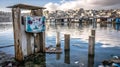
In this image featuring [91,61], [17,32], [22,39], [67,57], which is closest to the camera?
[17,32]

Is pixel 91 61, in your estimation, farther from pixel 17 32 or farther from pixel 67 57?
pixel 17 32

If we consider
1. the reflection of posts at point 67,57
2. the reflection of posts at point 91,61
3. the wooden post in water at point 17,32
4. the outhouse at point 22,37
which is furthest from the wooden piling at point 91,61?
the wooden post in water at point 17,32

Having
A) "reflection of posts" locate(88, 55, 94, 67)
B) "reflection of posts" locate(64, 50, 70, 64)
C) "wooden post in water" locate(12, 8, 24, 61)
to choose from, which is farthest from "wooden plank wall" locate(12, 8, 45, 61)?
"reflection of posts" locate(88, 55, 94, 67)

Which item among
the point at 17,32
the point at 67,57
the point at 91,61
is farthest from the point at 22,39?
the point at 91,61

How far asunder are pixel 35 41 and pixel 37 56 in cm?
166

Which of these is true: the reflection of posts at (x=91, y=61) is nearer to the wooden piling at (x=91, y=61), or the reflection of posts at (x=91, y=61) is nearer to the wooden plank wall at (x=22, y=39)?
the wooden piling at (x=91, y=61)

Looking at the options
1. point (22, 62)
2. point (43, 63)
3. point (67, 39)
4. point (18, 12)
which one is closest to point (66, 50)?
point (67, 39)

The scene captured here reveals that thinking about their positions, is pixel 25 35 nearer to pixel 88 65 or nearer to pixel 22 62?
pixel 22 62

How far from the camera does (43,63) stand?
1453 cm

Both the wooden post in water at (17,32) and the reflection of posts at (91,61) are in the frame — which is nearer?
the wooden post in water at (17,32)

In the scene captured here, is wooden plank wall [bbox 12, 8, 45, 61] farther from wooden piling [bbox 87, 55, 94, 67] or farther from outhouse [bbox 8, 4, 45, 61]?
wooden piling [bbox 87, 55, 94, 67]

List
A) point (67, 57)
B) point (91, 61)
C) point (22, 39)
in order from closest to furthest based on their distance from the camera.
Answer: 1. point (22, 39)
2. point (91, 61)
3. point (67, 57)

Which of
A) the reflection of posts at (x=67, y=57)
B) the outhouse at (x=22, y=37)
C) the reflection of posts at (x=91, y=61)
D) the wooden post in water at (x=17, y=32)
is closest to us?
the wooden post in water at (x=17, y=32)

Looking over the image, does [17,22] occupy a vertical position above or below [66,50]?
above
